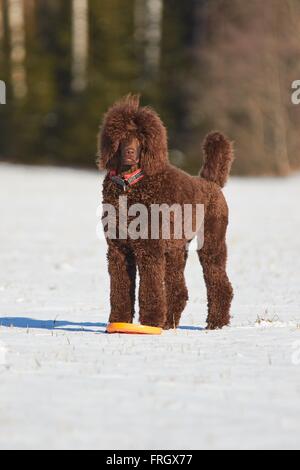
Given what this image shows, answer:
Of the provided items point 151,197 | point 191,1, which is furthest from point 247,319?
point 191,1

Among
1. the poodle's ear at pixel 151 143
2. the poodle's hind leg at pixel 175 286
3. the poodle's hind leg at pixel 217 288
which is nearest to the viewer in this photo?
the poodle's ear at pixel 151 143

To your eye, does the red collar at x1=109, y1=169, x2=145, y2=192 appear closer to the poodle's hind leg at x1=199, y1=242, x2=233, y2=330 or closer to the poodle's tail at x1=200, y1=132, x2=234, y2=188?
the poodle's tail at x1=200, y1=132, x2=234, y2=188

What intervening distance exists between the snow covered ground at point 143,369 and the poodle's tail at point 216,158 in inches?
46.5

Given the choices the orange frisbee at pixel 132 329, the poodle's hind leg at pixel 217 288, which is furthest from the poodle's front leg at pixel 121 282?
the poodle's hind leg at pixel 217 288

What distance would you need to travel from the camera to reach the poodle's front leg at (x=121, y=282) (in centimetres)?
664

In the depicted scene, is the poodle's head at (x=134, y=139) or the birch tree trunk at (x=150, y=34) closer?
the poodle's head at (x=134, y=139)

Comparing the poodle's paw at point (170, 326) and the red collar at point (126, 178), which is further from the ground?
the red collar at point (126, 178)

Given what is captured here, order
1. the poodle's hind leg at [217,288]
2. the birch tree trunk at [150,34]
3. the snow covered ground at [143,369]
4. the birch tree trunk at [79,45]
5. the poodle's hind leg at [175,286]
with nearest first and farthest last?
the snow covered ground at [143,369]
the poodle's hind leg at [175,286]
the poodle's hind leg at [217,288]
the birch tree trunk at [79,45]
the birch tree trunk at [150,34]

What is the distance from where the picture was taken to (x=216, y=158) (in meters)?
7.21

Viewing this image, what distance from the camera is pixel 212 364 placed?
547 centimetres

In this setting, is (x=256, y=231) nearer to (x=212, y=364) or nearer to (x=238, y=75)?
(x=212, y=364)

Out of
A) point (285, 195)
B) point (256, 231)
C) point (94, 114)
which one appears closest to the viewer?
point (256, 231)

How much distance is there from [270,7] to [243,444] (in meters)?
31.7

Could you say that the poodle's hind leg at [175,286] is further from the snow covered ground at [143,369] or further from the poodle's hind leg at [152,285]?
the poodle's hind leg at [152,285]
